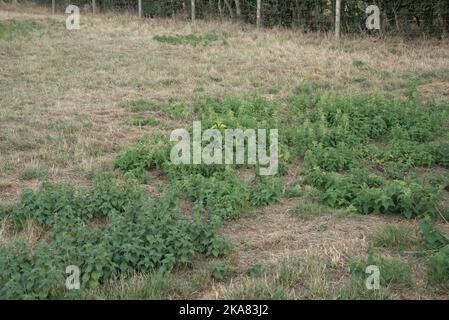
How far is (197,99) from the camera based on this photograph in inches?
412

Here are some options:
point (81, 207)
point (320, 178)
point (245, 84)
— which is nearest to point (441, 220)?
point (320, 178)

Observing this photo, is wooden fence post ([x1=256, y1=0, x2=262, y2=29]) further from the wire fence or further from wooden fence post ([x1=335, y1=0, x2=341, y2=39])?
wooden fence post ([x1=335, y1=0, x2=341, y2=39])

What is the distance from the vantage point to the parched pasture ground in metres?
4.80

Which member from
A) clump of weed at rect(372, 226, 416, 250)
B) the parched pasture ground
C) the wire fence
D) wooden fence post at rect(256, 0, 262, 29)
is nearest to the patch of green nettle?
the parched pasture ground

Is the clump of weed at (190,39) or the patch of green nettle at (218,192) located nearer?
the patch of green nettle at (218,192)

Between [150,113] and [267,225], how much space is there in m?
4.47

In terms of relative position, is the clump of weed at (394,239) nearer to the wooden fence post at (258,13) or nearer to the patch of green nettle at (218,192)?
the patch of green nettle at (218,192)

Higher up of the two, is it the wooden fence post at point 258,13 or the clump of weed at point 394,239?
the wooden fence post at point 258,13

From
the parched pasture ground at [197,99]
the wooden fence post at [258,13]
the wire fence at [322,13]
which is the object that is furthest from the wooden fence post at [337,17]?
the wooden fence post at [258,13]

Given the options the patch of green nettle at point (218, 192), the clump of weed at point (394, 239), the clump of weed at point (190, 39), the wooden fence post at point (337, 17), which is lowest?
the clump of weed at point (394, 239)

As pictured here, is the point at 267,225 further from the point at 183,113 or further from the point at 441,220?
the point at 183,113

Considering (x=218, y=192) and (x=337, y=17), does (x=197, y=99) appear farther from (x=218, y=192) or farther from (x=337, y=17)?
(x=337, y=17)

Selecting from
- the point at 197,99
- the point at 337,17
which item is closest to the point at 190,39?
the point at 337,17

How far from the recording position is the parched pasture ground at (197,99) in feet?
15.8
